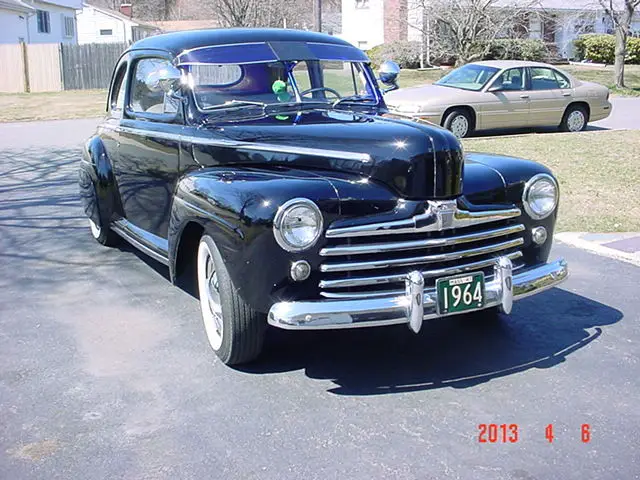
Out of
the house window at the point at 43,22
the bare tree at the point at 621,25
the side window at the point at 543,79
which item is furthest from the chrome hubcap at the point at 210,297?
the house window at the point at 43,22

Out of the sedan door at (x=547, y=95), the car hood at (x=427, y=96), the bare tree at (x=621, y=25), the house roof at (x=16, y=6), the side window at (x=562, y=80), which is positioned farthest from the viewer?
the house roof at (x=16, y=6)

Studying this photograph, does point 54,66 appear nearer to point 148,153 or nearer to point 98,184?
point 98,184

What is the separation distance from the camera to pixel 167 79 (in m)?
4.75

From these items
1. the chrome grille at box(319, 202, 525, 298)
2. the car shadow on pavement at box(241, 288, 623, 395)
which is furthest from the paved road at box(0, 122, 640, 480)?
the chrome grille at box(319, 202, 525, 298)

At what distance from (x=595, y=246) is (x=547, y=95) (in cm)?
834

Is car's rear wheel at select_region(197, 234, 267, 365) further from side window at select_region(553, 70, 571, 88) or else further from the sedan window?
side window at select_region(553, 70, 571, 88)

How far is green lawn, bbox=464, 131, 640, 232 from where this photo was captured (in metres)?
7.62

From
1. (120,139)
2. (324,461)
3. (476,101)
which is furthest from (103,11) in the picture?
(324,461)

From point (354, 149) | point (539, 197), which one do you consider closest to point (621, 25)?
point (539, 197)

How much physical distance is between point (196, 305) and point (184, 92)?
146 centimetres

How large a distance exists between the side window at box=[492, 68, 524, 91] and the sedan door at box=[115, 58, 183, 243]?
9629 millimetres

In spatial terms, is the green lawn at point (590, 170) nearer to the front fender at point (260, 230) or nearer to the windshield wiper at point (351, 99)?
the windshield wiper at point (351, 99)

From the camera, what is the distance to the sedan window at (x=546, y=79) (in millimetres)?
14336

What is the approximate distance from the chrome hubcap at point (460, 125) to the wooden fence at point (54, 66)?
65.5ft
